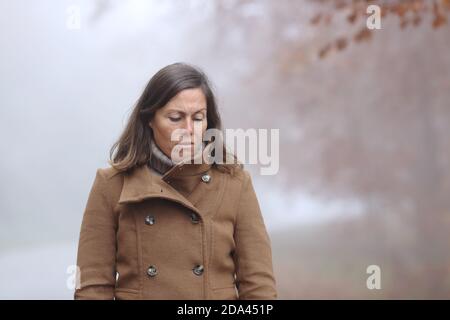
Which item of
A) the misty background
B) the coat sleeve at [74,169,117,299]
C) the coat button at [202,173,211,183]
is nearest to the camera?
the coat sleeve at [74,169,117,299]

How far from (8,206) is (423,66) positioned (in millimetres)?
3798

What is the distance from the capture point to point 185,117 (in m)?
1.84

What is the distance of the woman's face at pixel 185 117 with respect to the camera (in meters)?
1.83

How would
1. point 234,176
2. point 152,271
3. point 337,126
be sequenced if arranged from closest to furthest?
point 152,271 → point 234,176 → point 337,126

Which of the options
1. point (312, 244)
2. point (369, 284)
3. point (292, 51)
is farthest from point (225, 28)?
point (369, 284)

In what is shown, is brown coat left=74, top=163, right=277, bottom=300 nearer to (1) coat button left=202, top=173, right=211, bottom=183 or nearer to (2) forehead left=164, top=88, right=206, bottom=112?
(1) coat button left=202, top=173, right=211, bottom=183

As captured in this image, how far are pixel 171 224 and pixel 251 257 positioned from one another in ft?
0.74

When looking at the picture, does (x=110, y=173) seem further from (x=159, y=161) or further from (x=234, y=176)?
(x=234, y=176)

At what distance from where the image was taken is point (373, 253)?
21.4 feet

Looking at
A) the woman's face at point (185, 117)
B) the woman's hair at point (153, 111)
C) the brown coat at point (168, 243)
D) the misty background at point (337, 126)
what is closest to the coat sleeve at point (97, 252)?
the brown coat at point (168, 243)

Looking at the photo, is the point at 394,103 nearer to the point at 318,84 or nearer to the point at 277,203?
the point at 318,84

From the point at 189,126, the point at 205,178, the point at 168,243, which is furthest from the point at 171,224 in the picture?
the point at 189,126

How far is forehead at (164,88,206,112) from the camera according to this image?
184 cm

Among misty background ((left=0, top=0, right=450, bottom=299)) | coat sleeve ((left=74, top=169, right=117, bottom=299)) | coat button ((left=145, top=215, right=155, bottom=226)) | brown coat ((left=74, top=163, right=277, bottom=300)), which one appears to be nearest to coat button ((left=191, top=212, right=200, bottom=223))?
brown coat ((left=74, top=163, right=277, bottom=300))
